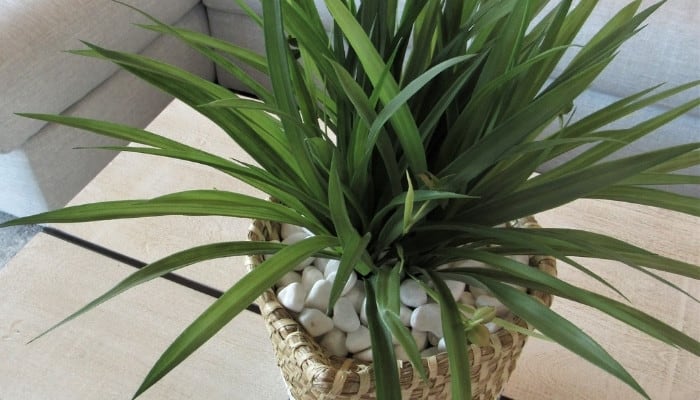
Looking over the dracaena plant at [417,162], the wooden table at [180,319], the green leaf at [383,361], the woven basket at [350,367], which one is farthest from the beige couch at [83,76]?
the green leaf at [383,361]

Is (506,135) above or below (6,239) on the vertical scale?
below

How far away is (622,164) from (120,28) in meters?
1.06

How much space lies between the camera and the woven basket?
467mm

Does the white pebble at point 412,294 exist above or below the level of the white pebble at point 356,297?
below

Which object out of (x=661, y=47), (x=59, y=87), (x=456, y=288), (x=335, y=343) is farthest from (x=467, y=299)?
(x=59, y=87)

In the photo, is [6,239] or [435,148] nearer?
[435,148]

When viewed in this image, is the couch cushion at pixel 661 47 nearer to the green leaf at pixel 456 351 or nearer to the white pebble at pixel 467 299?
the white pebble at pixel 467 299

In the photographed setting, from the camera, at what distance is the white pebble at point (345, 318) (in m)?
0.51

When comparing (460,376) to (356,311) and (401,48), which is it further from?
(401,48)

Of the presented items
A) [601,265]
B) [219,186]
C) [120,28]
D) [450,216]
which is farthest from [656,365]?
[120,28]

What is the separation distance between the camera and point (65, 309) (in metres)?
0.71

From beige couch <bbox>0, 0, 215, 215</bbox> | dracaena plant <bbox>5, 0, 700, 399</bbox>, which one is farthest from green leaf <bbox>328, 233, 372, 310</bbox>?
beige couch <bbox>0, 0, 215, 215</bbox>

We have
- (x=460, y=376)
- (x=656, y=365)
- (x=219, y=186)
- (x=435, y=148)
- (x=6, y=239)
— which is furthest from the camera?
(x=6, y=239)

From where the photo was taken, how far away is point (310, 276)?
0.55 meters
